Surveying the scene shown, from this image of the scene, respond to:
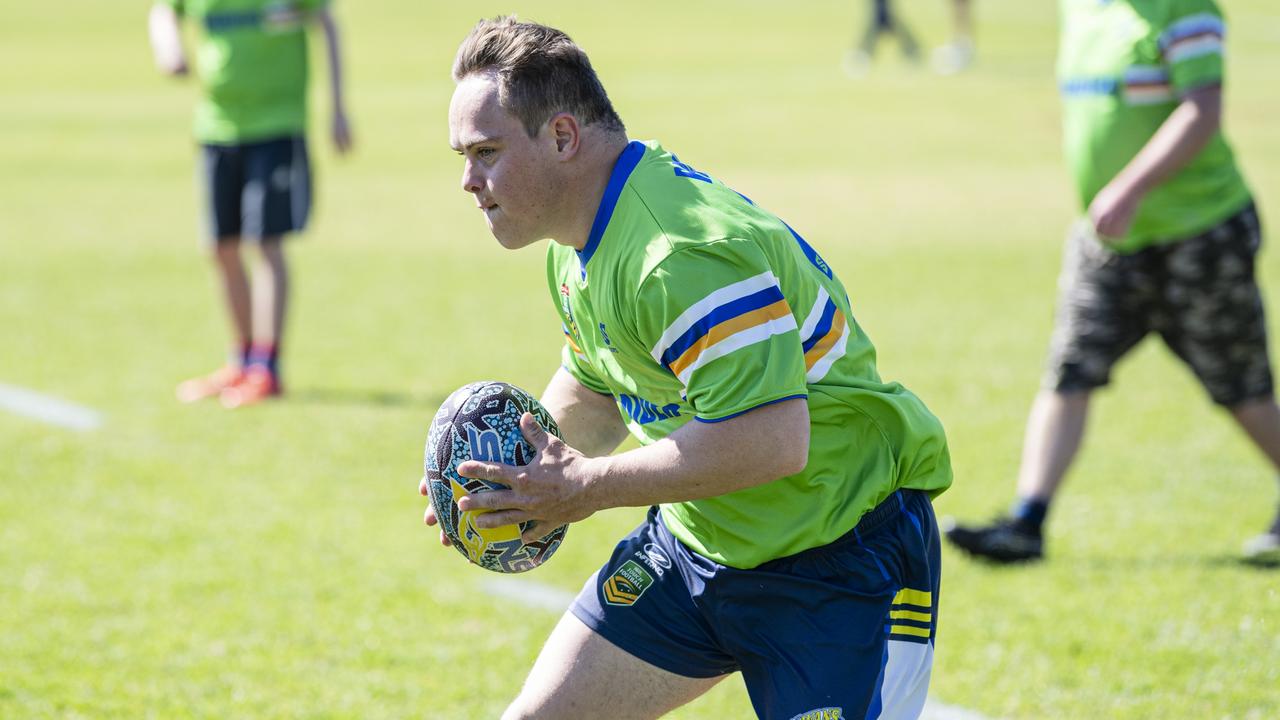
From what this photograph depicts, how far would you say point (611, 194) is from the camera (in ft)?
10.5

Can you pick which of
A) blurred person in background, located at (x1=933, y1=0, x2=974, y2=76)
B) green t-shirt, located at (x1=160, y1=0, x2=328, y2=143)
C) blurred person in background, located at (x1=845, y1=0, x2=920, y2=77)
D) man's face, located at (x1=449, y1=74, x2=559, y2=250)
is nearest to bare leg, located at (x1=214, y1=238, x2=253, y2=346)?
green t-shirt, located at (x1=160, y1=0, x2=328, y2=143)

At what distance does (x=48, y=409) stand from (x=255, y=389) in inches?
45.6

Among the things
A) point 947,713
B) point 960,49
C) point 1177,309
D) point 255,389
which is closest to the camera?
point 947,713

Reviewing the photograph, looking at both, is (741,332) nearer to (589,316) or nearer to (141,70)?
(589,316)

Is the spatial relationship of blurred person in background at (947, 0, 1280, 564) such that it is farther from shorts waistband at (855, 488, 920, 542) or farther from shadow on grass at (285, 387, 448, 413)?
shadow on grass at (285, 387, 448, 413)

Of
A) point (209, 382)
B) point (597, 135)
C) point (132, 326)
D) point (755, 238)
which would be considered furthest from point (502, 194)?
point (132, 326)

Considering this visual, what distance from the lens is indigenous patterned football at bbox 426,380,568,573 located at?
10.9ft

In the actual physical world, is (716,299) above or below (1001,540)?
above

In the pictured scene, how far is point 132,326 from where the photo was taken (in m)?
10.8

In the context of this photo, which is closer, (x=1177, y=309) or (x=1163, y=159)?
(x=1163, y=159)

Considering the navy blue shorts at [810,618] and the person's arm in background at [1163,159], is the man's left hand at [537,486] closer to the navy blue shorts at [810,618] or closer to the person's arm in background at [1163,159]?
the navy blue shorts at [810,618]

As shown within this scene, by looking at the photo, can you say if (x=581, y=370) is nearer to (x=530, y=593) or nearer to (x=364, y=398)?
(x=530, y=593)

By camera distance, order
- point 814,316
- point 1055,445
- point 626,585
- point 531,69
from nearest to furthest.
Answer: point 531,69, point 814,316, point 626,585, point 1055,445

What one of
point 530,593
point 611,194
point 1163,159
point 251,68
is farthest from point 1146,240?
point 251,68
